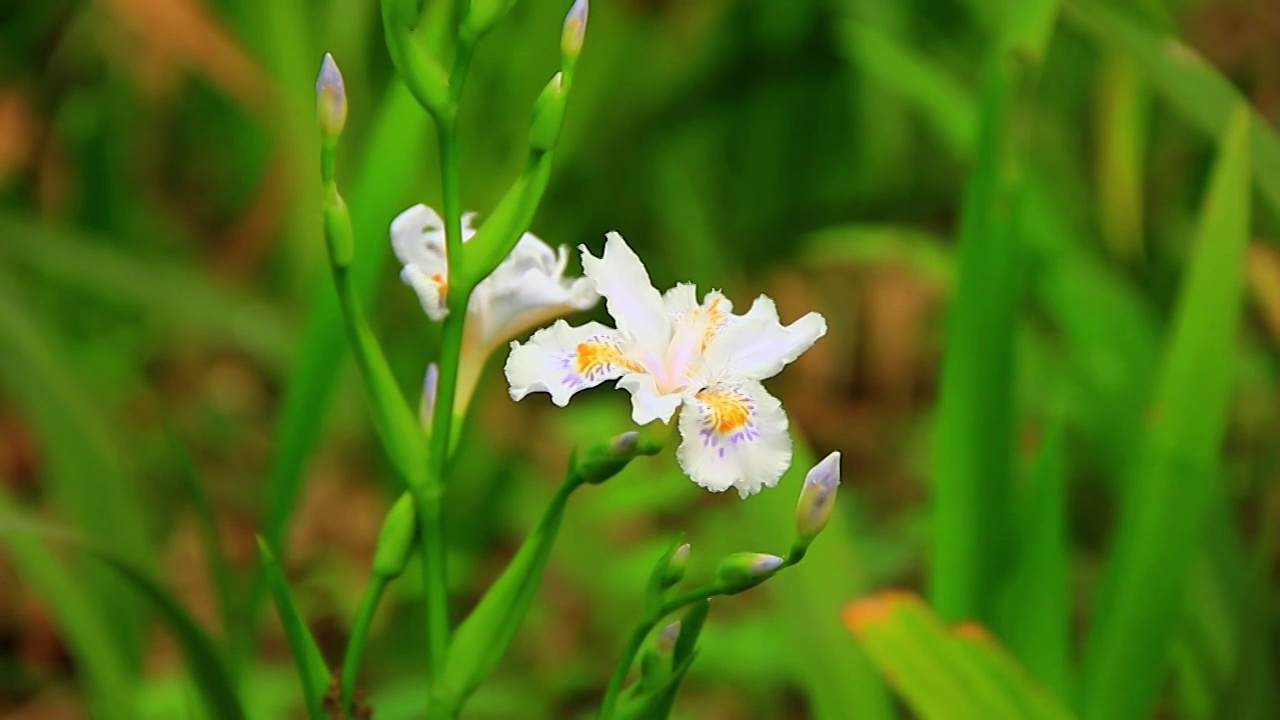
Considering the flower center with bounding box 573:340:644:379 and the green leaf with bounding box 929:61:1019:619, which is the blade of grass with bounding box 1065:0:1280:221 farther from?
the flower center with bounding box 573:340:644:379

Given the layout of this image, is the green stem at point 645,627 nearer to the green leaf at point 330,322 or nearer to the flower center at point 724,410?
the flower center at point 724,410

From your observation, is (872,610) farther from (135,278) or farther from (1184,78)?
(135,278)

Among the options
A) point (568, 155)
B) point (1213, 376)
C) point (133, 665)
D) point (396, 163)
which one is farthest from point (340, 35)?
point (1213, 376)

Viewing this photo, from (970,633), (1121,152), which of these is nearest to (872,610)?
(970,633)

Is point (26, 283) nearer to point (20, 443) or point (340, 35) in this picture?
point (20, 443)

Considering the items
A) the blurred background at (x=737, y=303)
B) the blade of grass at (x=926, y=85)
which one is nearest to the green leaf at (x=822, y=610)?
the blurred background at (x=737, y=303)

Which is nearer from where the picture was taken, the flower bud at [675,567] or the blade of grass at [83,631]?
the flower bud at [675,567]
